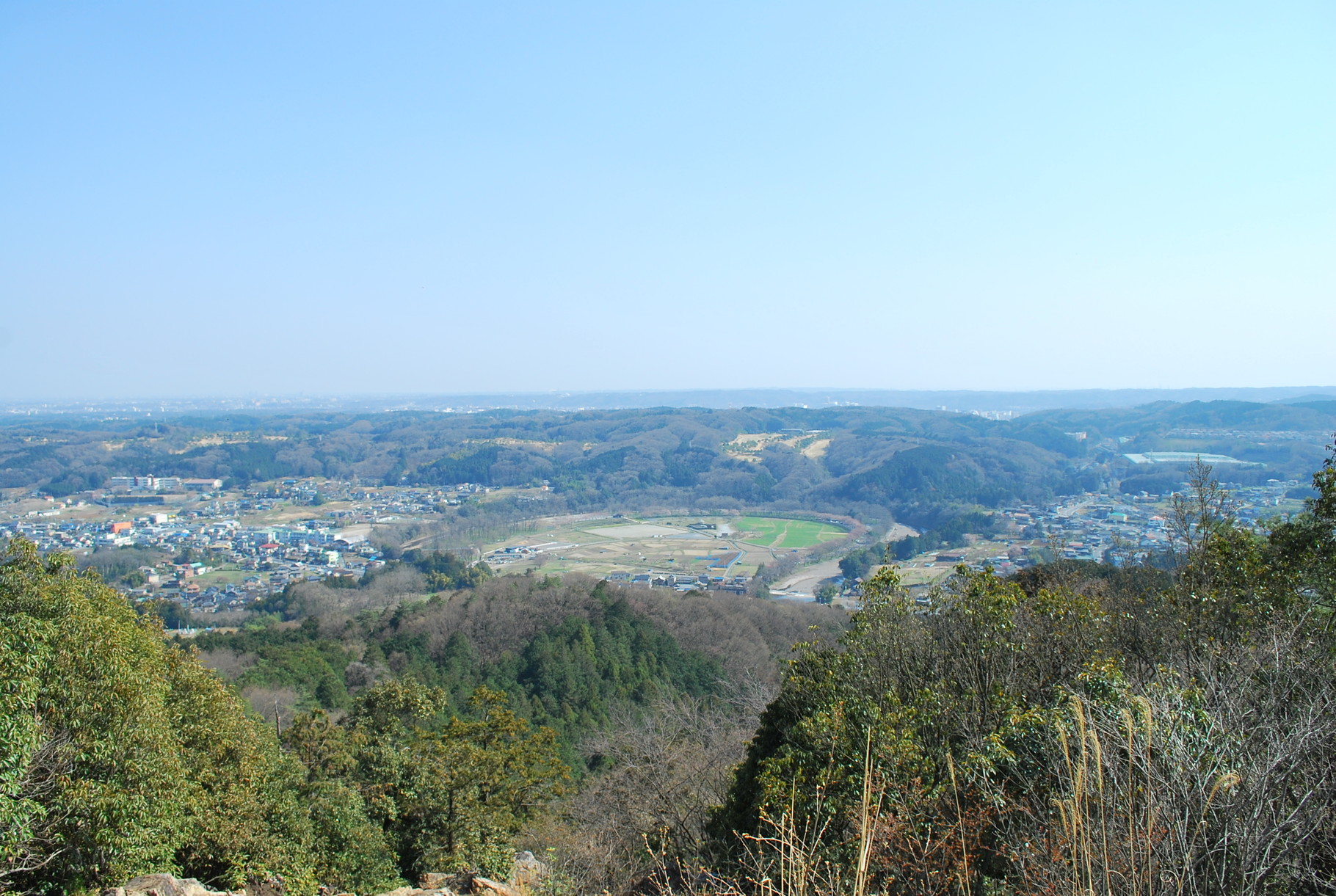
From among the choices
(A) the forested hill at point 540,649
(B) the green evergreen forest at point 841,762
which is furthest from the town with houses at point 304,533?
(B) the green evergreen forest at point 841,762

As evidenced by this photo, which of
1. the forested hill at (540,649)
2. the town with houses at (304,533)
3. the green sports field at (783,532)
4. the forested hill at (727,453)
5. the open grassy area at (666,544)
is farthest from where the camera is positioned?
the forested hill at (727,453)

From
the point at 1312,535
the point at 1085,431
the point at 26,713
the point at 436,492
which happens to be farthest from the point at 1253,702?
the point at 1085,431

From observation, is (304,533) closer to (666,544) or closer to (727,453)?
(666,544)

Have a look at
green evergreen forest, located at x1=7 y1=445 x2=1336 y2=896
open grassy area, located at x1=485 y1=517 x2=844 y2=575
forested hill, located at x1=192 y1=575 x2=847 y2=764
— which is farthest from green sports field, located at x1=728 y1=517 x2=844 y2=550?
green evergreen forest, located at x1=7 y1=445 x2=1336 y2=896

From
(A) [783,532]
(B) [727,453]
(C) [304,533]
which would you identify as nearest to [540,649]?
(A) [783,532]

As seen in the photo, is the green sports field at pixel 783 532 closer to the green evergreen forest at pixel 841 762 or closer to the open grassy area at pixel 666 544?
the open grassy area at pixel 666 544

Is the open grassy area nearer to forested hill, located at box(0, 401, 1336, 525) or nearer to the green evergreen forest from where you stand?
forested hill, located at box(0, 401, 1336, 525)

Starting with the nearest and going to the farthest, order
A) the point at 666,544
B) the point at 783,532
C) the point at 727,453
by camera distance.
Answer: the point at 666,544 < the point at 783,532 < the point at 727,453
